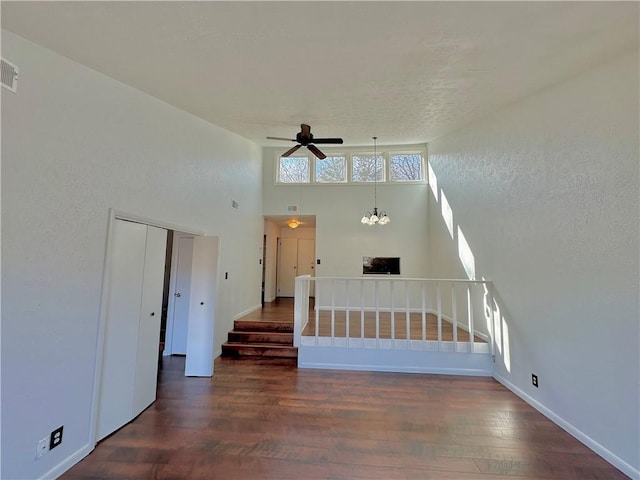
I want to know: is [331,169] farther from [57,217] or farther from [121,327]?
[57,217]

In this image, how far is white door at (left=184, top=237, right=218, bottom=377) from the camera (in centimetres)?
390

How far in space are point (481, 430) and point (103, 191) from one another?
4.07 meters

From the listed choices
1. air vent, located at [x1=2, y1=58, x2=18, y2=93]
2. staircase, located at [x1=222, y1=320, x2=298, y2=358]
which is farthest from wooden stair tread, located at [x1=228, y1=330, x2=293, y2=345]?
air vent, located at [x1=2, y1=58, x2=18, y2=93]

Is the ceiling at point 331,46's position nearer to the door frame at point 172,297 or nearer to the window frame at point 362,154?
the door frame at point 172,297

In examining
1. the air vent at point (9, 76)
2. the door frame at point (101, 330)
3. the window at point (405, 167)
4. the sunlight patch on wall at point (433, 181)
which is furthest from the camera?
the window at point (405, 167)

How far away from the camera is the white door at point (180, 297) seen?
477cm

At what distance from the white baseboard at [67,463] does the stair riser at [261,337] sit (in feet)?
8.59

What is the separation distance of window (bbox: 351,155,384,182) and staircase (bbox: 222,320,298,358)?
4.07 m

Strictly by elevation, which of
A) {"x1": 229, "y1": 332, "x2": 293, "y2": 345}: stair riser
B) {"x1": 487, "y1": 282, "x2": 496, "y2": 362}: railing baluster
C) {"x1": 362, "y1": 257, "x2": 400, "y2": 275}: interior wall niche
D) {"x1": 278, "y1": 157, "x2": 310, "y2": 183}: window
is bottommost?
{"x1": 229, "y1": 332, "x2": 293, "y2": 345}: stair riser

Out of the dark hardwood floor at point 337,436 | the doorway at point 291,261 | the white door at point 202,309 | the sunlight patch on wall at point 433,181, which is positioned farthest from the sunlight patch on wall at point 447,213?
the doorway at point 291,261

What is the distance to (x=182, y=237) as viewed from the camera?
4711 millimetres

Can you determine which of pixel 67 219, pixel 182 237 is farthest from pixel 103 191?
pixel 182 237

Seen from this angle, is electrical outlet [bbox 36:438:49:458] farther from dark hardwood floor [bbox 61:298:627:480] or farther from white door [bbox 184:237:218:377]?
white door [bbox 184:237:218:377]

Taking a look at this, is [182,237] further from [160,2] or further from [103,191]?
[160,2]
